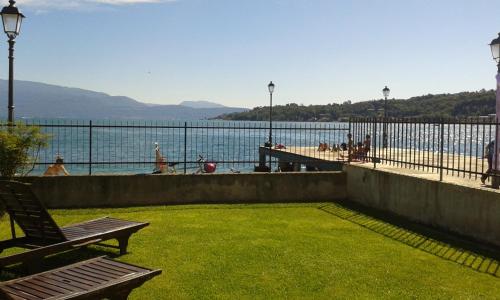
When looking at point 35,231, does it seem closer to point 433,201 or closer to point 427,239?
point 427,239

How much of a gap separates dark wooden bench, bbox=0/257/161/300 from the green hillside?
4664cm

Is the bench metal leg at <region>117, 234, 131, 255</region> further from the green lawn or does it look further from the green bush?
the green bush

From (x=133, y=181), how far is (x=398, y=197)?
18.2ft

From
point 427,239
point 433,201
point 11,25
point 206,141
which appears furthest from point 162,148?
point 427,239

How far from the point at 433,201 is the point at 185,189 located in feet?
17.3

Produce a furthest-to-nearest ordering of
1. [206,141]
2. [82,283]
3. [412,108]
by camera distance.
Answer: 1. [412,108]
2. [206,141]
3. [82,283]

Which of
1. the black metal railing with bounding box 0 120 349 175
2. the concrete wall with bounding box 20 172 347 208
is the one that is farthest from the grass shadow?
the black metal railing with bounding box 0 120 349 175

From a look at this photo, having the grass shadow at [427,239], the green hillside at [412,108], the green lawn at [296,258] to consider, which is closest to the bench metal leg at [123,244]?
the green lawn at [296,258]

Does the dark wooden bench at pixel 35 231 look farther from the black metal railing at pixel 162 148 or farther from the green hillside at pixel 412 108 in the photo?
the green hillside at pixel 412 108

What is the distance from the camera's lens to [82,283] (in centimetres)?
442

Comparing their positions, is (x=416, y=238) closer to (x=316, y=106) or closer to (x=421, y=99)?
(x=421, y=99)

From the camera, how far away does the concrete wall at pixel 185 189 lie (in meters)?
10.9

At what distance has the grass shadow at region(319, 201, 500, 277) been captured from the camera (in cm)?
710

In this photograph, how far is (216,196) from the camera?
1176cm
